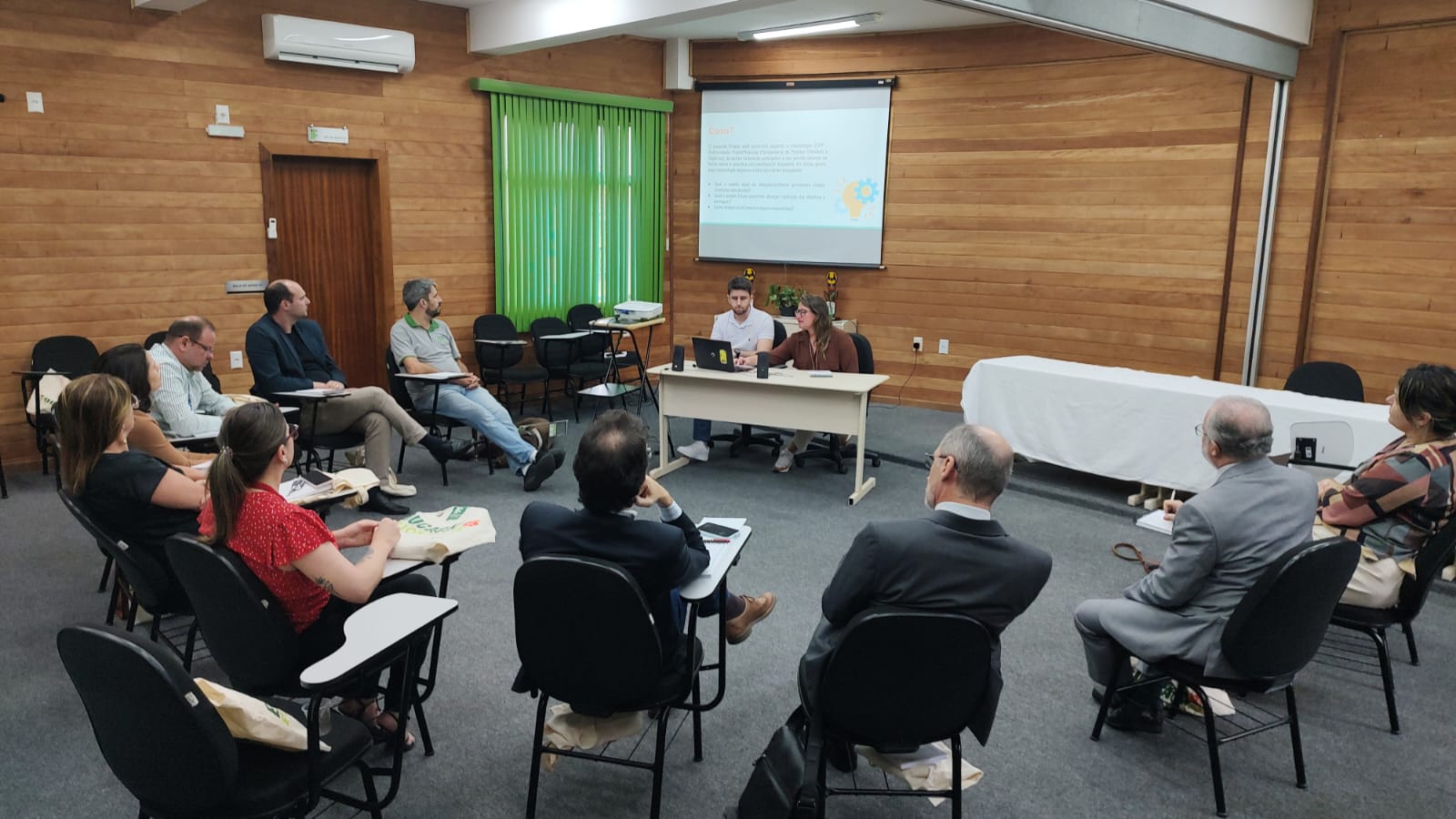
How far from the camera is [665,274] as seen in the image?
28.0 ft

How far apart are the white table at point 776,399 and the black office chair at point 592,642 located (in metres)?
3.00

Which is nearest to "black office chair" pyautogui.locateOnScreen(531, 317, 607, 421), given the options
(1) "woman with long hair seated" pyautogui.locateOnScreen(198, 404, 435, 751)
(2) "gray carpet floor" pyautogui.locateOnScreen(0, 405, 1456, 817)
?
(2) "gray carpet floor" pyautogui.locateOnScreen(0, 405, 1456, 817)

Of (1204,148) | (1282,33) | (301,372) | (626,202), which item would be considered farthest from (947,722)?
(626,202)

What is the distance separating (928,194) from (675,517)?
19.0ft

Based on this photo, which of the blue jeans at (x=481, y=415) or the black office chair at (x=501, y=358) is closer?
the blue jeans at (x=481, y=415)

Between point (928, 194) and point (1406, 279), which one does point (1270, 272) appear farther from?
point (928, 194)

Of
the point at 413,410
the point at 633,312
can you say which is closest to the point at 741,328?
the point at 633,312

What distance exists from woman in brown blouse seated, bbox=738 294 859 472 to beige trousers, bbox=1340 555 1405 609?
3117 mm

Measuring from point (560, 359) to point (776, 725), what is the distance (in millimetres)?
4572

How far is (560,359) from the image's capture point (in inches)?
279

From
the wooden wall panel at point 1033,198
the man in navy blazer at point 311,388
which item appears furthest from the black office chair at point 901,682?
the wooden wall panel at point 1033,198

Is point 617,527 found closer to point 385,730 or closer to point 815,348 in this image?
point 385,730

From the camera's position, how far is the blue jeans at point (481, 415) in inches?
214

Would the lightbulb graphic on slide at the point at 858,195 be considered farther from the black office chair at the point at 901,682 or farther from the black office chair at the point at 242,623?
the black office chair at the point at 242,623
